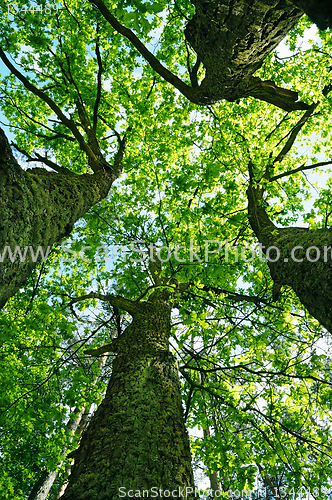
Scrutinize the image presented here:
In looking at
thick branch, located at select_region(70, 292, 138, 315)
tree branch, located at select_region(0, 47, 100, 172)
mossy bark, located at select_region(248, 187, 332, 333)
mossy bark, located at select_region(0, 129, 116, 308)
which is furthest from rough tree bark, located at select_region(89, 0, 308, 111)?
thick branch, located at select_region(70, 292, 138, 315)

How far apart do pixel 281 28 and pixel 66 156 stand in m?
6.99

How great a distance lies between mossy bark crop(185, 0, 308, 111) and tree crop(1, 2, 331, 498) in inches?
25.5

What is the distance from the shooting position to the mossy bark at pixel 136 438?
154 cm

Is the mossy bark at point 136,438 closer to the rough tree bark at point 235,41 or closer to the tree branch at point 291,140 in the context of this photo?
the rough tree bark at point 235,41

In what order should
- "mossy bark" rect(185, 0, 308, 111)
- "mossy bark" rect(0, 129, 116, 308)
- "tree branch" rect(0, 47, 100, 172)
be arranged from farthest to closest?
"tree branch" rect(0, 47, 100, 172) < "mossy bark" rect(185, 0, 308, 111) < "mossy bark" rect(0, 129, 116, 308)

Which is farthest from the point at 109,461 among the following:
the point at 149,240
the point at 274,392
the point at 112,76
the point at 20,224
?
the point at 112,76

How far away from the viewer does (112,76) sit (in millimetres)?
6875

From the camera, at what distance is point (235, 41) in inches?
106

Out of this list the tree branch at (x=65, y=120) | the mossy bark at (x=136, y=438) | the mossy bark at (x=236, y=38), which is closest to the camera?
the mossy bark at (x=136, y=438)

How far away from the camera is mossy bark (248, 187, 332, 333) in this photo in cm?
252

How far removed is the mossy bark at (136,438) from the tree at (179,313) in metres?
0.01

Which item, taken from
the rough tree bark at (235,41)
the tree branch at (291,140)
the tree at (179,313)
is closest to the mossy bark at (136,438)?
the tree at (179,313)

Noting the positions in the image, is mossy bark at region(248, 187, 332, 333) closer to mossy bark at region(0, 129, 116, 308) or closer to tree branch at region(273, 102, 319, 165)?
mossy bark at region(0, 129, 116, 308)

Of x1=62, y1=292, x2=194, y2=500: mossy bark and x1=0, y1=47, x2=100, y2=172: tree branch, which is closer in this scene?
x1=62, y1=292, x2=194, y2=500: mossy bark
